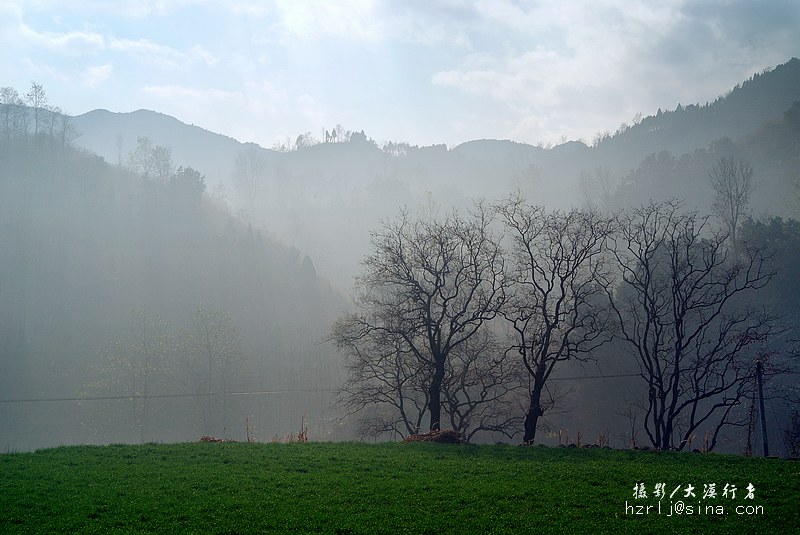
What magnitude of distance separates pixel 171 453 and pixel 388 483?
24.4 ft

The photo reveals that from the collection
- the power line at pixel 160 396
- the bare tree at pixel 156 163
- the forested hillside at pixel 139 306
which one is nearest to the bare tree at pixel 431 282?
the forested hillside at pixel 139 306

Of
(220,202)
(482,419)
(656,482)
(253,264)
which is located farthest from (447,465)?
(220,202)

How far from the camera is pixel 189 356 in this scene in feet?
208

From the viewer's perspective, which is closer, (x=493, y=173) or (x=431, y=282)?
(x=431, y=282)

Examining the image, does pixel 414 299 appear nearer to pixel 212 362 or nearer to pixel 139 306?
pixel 212 362

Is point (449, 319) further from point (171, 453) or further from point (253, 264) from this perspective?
point (253, 264)

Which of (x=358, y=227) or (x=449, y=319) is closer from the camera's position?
(x=449, y=319)

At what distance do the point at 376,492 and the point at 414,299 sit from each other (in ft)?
46.9

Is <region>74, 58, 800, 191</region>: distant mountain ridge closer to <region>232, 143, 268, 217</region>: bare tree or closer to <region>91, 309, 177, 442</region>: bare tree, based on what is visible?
<region>232, 143, 268, 217</region>: bare tree

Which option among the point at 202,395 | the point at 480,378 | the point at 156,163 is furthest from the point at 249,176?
the point at 480,378

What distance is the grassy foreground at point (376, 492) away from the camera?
10.8 m

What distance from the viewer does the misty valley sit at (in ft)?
92.8

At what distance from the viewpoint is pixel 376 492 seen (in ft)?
42.8

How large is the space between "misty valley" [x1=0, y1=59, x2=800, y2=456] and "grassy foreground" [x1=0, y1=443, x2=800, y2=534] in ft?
24.7
